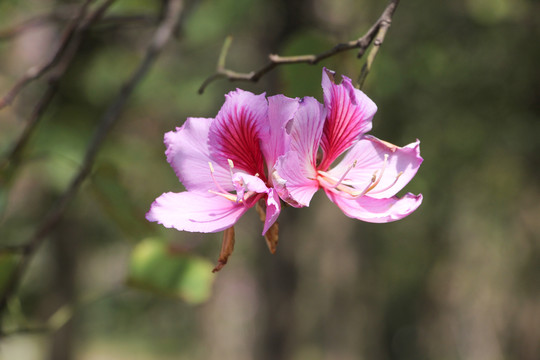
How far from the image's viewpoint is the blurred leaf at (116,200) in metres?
1.73

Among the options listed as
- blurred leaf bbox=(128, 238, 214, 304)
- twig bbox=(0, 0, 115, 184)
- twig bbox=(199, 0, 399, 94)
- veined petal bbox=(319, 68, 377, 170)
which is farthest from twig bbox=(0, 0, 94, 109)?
veined petal bbox=(319, 68, 377, 170)

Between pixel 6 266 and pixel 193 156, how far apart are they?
1.04 m

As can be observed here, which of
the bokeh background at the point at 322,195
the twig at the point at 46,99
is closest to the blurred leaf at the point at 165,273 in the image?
the bokeh background at the point at 322,195

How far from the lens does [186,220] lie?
0.86 m

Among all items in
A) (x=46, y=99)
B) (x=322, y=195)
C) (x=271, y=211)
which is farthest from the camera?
(x=322, y=195)

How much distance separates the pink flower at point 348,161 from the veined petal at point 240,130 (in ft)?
0.24

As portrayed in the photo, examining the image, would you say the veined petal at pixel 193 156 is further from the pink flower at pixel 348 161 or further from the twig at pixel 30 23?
the twig at pixel 30 23

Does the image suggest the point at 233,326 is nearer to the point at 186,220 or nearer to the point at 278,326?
the point at 278,326

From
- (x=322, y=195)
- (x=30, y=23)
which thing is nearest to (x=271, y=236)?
(x=30, y=23)

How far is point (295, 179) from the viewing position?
0.87 meters

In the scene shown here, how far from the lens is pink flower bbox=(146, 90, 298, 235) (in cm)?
86

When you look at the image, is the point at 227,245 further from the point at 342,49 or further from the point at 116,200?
the point at 116,200

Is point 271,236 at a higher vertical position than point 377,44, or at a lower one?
lower

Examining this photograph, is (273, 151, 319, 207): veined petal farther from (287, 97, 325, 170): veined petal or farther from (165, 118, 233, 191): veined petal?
(165, 118, 233, 191): veined petal
